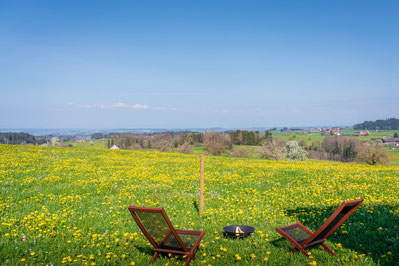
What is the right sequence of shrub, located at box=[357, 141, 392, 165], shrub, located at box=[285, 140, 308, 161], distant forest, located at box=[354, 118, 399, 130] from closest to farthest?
1. shrub, located at box=[357, 141, 392, 165]
2. shrub, located at box=[285, 140, 308, 161]
3. distant forest, located at box=[354, 118, 399, 130]

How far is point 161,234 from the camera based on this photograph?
551 cm

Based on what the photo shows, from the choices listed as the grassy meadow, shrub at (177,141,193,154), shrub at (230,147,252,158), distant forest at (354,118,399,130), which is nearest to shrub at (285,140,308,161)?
shrub at (230,147,252,158)

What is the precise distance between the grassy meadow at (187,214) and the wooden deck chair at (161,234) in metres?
0.23

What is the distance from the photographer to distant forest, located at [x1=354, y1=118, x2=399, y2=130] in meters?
162

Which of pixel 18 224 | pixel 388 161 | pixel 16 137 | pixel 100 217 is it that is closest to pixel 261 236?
pixel 100 217

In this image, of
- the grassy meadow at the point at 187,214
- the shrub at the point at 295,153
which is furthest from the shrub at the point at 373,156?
the grassy meadow at the point at 187,214

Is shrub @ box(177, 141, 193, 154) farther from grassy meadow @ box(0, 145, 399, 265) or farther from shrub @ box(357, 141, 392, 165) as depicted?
grassy meadow @ box(0, 145, 399, 265)

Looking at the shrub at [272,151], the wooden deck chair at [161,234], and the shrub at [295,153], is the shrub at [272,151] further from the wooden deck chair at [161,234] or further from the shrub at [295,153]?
the wooden deck chair at [161,234]

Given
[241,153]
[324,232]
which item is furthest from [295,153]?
[324,232]

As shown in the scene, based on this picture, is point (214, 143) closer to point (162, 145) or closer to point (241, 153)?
point (241, 153)

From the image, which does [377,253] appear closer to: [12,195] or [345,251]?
[345,251]

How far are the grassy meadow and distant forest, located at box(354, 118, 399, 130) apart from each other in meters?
178

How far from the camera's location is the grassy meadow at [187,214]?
5.72 metres

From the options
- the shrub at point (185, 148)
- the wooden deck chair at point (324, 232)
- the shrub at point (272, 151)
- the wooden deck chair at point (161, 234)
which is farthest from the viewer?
the shrub at point (185, 148)
